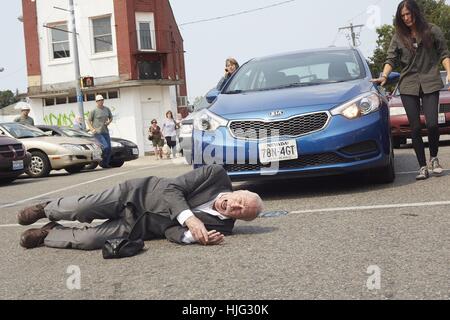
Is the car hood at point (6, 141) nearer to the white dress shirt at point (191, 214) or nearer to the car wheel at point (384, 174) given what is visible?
the car wheel at point (384, 174)

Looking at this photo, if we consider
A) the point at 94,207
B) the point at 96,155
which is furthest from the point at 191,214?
the point at 96,155

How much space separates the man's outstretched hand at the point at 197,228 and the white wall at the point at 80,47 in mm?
28001

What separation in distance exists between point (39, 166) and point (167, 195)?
33.3 ft

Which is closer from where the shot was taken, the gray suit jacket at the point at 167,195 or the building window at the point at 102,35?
the gray suit jacket at the point at 167,195

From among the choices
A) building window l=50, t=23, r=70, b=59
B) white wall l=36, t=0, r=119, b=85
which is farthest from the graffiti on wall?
building window l=50, t=23, r=70, b=59

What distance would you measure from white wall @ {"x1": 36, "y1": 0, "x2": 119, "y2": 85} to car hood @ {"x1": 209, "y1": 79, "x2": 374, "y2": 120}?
84.7 feet

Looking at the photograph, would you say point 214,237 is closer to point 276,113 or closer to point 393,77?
point 276,113

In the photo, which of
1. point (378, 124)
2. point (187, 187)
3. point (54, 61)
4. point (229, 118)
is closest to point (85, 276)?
point (187, 187)

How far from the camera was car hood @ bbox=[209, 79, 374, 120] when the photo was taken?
18.4 ft

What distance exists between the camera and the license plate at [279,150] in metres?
5.51

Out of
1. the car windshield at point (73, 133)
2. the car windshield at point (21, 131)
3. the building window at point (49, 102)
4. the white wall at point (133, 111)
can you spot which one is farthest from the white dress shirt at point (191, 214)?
the building window at point (49, 102)

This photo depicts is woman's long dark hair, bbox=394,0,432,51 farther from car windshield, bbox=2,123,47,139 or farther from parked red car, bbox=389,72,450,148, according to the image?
car windshield, bbox=2,123,47,139
